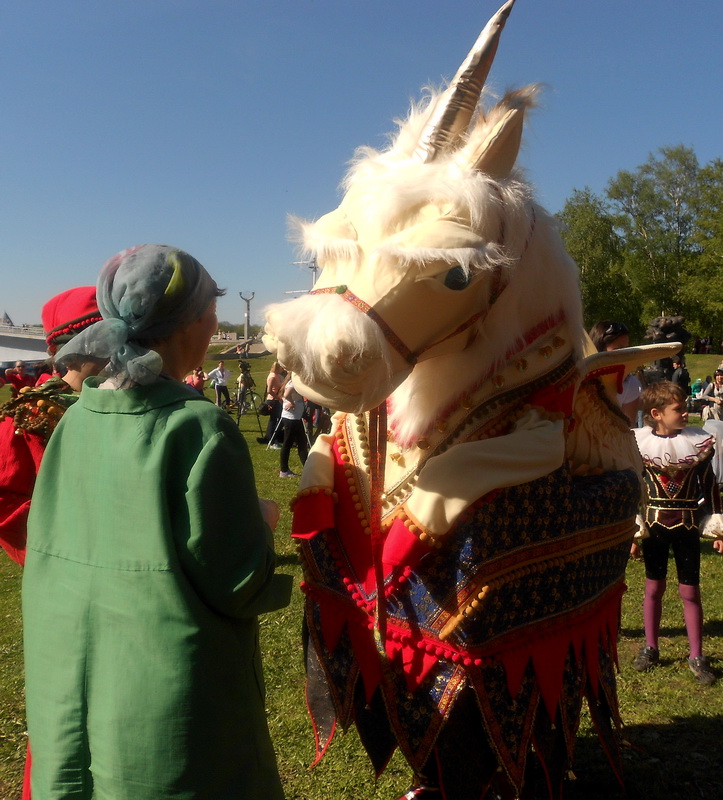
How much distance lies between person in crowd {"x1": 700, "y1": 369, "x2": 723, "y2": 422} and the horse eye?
10.9 meters

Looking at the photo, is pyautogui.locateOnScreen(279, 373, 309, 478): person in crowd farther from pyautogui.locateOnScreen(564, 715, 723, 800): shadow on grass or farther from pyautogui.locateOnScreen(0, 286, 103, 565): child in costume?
pyautogui.locateOnScreen(0, 286, 103, 565): child in costume

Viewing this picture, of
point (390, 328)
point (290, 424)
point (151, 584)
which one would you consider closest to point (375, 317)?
point (390, 328)

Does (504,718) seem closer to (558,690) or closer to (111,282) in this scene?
(558,690)

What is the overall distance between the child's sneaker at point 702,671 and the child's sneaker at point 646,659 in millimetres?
184

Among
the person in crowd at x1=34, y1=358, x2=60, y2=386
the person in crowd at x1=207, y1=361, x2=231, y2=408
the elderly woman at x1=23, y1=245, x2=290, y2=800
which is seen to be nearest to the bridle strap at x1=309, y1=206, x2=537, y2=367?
the elderly woman at x1=23, y1=245, x2=290, y2=800

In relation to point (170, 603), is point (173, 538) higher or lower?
higher

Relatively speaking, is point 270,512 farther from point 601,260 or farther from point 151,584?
point 601,260

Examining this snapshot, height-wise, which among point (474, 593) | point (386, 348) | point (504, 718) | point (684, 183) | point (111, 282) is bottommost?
point (504, 718)

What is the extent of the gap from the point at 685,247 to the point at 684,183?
321 cm

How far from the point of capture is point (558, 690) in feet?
6.27

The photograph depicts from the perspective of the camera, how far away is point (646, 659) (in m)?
3.74

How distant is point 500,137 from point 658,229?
125ft

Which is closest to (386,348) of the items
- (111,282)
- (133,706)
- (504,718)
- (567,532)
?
(111,282)

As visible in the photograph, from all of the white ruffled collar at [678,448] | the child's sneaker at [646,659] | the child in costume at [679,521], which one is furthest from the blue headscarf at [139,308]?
the child's sneaker at [646,659]
